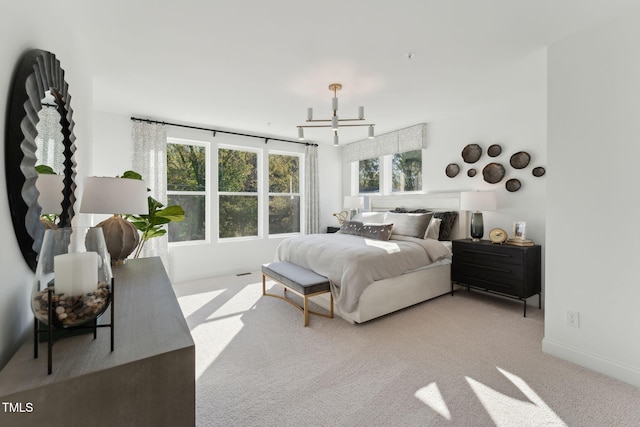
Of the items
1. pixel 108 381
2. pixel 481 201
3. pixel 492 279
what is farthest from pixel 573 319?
pixel 108 381

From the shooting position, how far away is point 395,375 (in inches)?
80.7

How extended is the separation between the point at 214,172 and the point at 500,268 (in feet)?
14.1

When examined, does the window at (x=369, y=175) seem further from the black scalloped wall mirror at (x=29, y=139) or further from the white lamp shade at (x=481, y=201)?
the black scalloped wall mirror at (x=29, y=139)

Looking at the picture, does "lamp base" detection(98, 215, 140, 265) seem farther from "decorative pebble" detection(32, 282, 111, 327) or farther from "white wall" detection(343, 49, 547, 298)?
"white wall" detection(343, 49, 547, 298)

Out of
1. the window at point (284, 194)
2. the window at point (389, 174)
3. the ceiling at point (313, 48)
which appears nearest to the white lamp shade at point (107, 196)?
the ceiling at point (313, 48)

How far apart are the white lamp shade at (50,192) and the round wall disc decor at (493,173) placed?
14.0ft

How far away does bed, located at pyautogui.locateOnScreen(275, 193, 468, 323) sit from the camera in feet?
9.45

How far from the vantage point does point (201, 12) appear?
1.95 meters

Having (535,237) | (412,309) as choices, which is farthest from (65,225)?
(535,237)

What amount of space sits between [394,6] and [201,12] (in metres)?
1.28

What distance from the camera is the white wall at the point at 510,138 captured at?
3.19 m

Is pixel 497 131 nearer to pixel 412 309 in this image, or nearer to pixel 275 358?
pixel 412 309

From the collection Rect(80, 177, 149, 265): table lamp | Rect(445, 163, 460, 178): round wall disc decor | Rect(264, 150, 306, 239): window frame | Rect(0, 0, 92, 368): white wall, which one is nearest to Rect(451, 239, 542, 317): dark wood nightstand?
Rect(445, 163, 460, 178): round wall disc decor

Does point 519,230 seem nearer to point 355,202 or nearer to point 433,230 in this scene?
point 433,230
